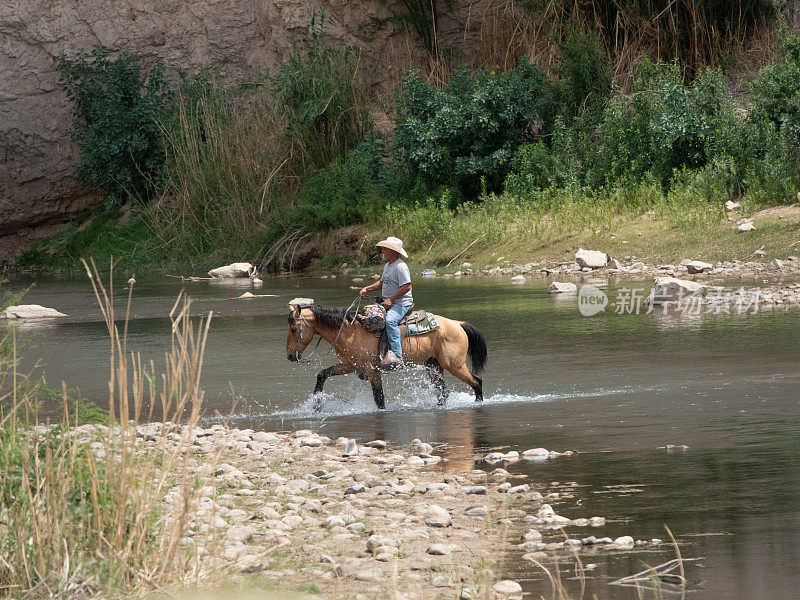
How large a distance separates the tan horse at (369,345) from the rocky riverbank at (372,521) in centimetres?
236

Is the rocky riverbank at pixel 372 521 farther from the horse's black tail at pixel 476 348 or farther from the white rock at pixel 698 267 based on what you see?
the white rock at pixel 698 267

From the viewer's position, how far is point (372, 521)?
6.40 m

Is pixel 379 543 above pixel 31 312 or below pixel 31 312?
above

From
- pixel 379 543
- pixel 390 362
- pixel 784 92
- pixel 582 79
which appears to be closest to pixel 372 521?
pixel 379 543

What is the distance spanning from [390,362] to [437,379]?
693 millimetres

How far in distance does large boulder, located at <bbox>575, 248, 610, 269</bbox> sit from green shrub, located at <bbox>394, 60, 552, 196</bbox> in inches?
217

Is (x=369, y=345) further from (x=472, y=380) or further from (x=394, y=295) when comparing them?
(x=472, y=380)

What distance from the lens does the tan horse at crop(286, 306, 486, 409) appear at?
428 inches

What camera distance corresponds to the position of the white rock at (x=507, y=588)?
5.01 m

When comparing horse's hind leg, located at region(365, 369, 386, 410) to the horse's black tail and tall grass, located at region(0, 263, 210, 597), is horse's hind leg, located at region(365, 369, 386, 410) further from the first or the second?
tall grass, located at region(0, 263, 210, 597)

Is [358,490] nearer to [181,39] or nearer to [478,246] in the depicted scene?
[478,246]

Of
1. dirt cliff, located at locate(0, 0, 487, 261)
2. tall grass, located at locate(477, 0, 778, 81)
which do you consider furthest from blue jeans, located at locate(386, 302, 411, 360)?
dirt cliff, located at locate(0, 0, 487, 261)

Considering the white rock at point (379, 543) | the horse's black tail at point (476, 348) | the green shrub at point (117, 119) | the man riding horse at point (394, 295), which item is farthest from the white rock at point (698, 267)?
the green shrub at point (117, 119)

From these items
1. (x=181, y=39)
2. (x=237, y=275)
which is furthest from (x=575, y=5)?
(x=181, y=39)
